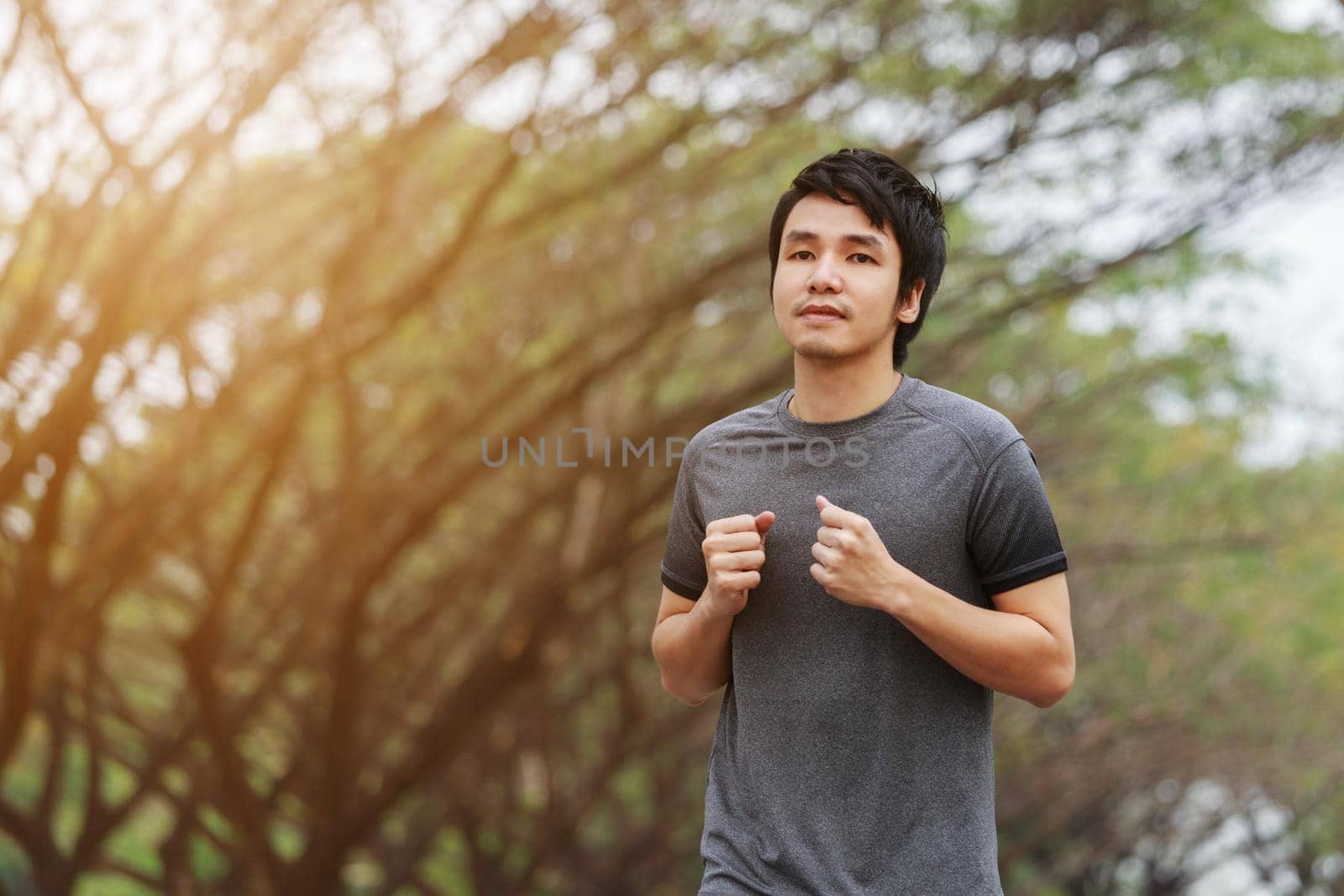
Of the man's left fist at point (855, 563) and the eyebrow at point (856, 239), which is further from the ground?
the eyebrow at point (856, 239)

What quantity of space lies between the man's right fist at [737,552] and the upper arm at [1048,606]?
0.37 metres

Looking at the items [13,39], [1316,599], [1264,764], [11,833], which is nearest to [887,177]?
[13,39]

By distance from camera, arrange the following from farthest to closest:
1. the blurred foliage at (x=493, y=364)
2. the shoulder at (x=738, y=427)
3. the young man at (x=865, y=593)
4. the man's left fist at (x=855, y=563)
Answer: the blurred foliage at (x=493, y=364) < the shoulder at (x=738, y=427) < the young man at (x=865, y=593) < the man's left fist at (x=855, y=563)

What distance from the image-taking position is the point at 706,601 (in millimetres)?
2449

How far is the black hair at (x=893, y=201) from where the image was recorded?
2.47 metres

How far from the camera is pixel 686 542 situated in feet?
8.80

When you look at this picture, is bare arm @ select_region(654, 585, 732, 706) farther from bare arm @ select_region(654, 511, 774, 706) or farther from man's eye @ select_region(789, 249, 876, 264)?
man's eye @ select_region(789, 249, 876, 264)

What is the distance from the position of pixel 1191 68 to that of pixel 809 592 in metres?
7.20

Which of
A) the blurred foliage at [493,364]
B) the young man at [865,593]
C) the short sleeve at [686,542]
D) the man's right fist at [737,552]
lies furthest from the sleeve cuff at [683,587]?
the blurred foliage at [493,364]

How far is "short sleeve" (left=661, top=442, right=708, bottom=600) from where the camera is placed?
2660mm

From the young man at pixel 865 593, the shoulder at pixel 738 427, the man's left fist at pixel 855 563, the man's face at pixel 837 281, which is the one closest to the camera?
the man's left fist at pixel 855 563

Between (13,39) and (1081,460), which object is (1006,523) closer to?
(13,39)

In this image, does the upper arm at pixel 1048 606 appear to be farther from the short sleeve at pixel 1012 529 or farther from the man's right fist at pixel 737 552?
the man's right fist at pixel 737 552

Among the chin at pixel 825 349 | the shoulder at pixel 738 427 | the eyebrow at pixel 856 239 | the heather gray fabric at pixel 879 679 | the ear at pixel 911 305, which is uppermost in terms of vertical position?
the eyebrow at pixel 856 239
